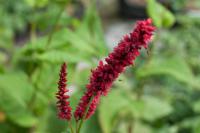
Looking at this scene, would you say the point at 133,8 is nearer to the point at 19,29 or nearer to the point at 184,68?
the point at 19,29

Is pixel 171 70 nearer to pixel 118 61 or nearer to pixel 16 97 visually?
pixel 16 97

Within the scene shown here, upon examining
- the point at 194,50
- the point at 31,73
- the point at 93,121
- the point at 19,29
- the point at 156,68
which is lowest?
the point at 93,121

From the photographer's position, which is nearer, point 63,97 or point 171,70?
point 63,97

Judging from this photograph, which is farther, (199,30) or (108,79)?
(199,30)

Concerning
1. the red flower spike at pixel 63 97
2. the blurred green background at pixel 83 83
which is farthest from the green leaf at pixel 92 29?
the red flower spike at pixel 63 97

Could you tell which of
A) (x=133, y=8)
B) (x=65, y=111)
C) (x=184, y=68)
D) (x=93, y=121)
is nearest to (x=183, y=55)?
(x=184, y=68)

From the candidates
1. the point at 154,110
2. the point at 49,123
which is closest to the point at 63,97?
the point at 49,123
